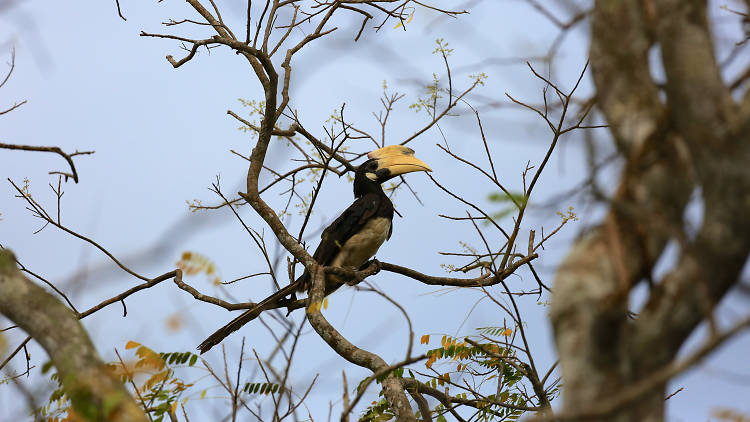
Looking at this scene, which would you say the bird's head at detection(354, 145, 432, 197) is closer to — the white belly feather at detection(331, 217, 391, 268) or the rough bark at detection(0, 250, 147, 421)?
the white belly feather at detection(331, 217, 391, 268)

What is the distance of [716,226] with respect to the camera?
165 cm

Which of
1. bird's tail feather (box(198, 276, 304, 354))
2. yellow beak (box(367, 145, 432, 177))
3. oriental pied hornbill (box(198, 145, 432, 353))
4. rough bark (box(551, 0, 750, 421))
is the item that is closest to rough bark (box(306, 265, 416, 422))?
bird's tail feather (box(198, 276, 304, 354))

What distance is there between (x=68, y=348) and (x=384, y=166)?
13.6 ft

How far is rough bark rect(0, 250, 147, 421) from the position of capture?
2059 millimetres

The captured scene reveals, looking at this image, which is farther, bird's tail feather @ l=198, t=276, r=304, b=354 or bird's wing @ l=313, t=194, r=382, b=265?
bird's wing @ l=313, t=194, r=382, b=265

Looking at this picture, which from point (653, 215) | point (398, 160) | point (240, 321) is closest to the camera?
point (653, 215)

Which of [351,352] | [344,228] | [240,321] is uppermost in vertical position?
[344,228]

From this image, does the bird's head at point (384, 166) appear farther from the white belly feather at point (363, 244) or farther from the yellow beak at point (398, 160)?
the white belly feather at point (363, 244)

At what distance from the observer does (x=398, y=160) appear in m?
6.01

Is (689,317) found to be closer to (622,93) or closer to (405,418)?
(622,93)

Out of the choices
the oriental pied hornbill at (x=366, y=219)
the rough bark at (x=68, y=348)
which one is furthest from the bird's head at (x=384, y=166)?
the rough bark at (x=68, y=348)

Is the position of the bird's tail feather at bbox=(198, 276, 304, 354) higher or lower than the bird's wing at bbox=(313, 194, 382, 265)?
lower

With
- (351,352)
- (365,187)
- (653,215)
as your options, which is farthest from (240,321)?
(653,215)

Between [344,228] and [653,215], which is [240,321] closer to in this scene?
[344,228]
